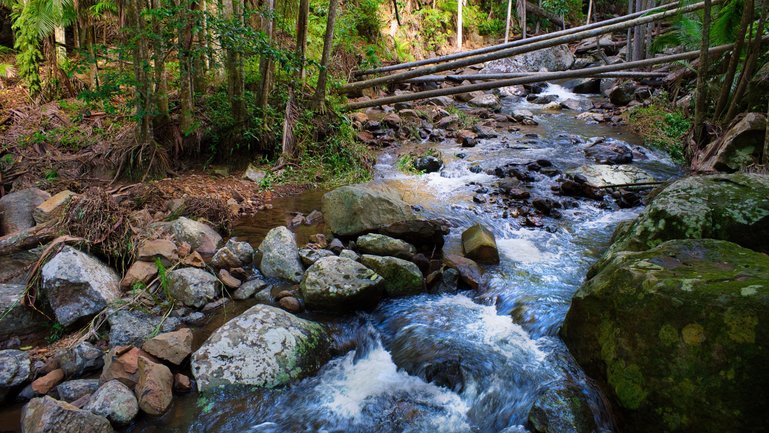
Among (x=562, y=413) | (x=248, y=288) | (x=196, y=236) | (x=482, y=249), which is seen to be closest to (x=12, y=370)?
(x=248, y=288)

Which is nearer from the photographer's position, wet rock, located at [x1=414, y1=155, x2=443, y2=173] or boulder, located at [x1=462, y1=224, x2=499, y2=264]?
boulder, located at [x1=462, y1=224, x2=499, y2=264]

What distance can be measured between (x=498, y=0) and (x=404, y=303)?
1129 inches

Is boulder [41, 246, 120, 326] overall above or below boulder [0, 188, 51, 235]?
below

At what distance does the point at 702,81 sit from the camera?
7945mm

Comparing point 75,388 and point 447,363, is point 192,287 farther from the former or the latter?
point 447,363

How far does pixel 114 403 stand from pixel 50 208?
3.25 metres

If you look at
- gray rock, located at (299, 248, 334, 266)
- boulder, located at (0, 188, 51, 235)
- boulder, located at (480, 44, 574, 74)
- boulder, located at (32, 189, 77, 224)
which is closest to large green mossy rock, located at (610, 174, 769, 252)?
gray rock, located at (299, 248, 334, 266)

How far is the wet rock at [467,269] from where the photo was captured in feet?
16.6

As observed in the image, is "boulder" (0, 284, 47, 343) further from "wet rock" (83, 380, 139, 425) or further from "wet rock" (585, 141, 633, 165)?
"wet rock" (585, 141, 633, 165)

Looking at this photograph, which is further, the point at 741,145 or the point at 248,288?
the point at 741,145

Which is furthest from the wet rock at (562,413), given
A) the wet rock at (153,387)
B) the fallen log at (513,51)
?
the fallen log at (513,51)

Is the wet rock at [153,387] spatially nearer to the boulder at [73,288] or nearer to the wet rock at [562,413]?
the boulder at [73,288]

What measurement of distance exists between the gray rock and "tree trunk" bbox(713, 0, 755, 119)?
754cm

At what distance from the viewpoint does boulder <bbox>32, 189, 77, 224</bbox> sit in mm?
5223
